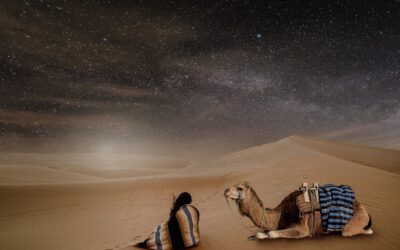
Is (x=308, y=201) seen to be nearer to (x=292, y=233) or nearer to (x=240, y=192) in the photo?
(x=292, y=233)

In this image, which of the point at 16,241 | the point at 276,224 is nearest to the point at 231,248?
the point at 276,224

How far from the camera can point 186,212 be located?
18.2 feet

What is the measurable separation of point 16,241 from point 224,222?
623cm

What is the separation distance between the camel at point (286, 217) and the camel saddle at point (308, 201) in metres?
0.10

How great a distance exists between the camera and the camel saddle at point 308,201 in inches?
197

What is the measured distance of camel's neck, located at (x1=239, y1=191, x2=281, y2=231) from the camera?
5289mm

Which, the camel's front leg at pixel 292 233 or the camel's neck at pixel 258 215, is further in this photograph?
the camel's neck at pixel 258 215

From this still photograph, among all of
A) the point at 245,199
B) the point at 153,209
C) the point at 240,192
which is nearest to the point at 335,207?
the point at 245,199

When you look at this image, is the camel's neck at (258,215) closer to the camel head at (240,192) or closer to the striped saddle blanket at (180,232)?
the camel head at (240,192)

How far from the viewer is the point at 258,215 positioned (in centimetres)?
531

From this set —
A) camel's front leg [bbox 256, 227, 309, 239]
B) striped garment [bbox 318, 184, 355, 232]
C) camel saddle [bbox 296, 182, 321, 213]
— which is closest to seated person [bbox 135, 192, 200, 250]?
camel's front leg [bbox 256, 227, 309, 239]

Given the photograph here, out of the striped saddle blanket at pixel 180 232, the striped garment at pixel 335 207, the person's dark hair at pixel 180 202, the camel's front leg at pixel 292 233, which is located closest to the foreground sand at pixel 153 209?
the camel's front leg at pixel 292 233

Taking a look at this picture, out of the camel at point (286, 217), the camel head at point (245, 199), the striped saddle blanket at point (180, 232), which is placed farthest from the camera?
the striped saddle blanket at point (180, 232)

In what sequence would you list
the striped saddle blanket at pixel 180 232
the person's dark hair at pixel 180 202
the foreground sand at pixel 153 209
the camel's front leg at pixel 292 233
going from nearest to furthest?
1. the camel's front leg at pixel 292 233
2. the striped saddle blanket at pixel 180 232
3. the person's dark hair at pixel 180 202
4. the foreground sand at pixel 153 209
